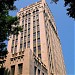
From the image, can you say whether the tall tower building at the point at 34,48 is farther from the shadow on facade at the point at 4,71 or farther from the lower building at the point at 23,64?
the shadow on facade at the point at 4,71

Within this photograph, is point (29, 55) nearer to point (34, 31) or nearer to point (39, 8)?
point (34, 31)

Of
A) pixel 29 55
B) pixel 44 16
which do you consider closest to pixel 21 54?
pixel 29 55

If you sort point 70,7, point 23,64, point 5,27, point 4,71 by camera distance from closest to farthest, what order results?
point 70,7 < point 5,27 < point 23,64 < point 4,71

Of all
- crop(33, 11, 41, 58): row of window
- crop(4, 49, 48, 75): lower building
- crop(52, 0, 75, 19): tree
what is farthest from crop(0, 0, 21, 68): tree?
crop(33, 11, 41, 58): row of window

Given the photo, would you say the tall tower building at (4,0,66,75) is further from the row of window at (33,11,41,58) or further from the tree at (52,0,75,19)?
the tree at (52,0,75,19)

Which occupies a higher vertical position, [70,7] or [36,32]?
[36,32]

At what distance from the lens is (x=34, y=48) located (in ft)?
178

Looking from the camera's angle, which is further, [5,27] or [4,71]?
[4,71]

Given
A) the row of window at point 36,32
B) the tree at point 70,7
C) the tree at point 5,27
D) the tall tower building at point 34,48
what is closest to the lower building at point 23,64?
the tall tower building at point 34,48

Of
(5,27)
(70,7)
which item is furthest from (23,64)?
(70,7)

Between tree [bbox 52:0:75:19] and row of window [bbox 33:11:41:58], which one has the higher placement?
row of window [bbox 33:11:41:58]

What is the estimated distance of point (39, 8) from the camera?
66.9 meters

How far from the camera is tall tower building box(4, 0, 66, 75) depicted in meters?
29.5

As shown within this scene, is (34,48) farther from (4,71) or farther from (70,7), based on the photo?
(70,7)
